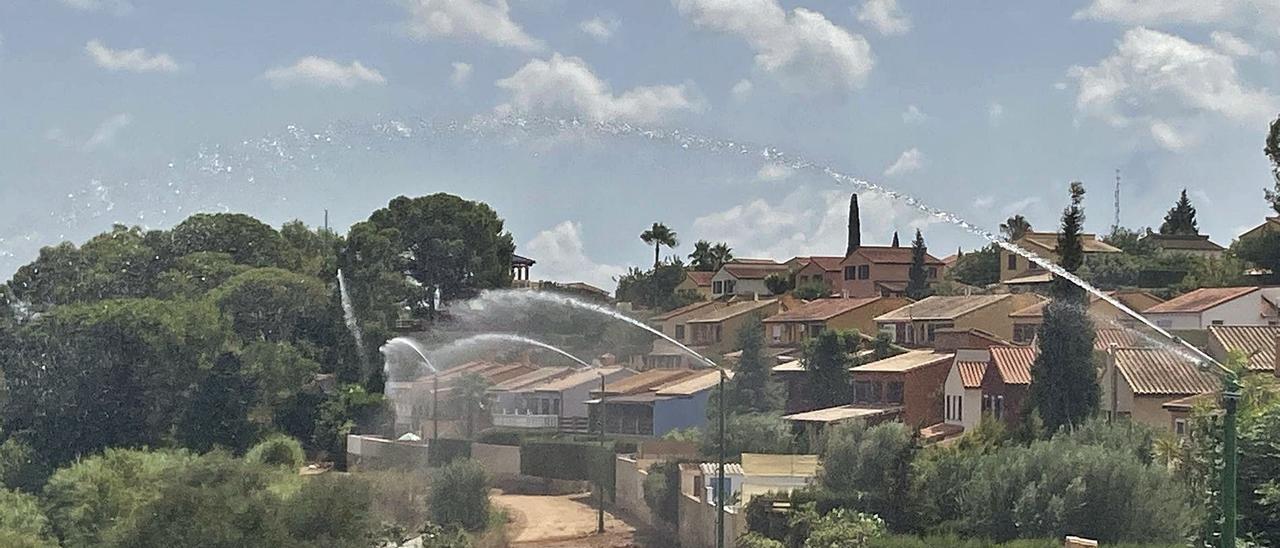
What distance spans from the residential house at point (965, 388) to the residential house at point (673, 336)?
15.6 m

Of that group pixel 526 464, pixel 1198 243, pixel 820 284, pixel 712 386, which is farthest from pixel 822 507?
pixel 1198 243

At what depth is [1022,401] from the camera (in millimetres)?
43188

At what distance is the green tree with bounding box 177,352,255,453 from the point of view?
6397cm

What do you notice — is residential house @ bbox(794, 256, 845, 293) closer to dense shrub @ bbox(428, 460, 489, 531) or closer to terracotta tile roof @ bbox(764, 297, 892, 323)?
terracotta tile roof @ bbox(764, 297, 892, 323)

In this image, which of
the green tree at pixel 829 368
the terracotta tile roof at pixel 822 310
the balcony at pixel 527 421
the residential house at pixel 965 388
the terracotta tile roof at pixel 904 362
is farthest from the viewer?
the terracotta tile roof at pixel 822 310

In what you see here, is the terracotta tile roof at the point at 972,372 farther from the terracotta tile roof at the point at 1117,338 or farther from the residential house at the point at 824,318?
the residential house at the point at 824,318

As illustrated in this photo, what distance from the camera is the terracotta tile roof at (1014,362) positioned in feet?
152

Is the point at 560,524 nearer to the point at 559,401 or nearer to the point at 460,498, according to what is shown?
the point at 460,498

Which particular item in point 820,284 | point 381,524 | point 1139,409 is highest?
point 820,284

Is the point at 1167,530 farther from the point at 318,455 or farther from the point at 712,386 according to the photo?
the point at 318,455

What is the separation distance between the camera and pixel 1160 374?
43156 millimetres

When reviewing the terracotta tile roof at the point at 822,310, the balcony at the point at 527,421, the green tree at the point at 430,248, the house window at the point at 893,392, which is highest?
the green tree at the point at 430,248

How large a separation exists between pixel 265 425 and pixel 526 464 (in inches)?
526

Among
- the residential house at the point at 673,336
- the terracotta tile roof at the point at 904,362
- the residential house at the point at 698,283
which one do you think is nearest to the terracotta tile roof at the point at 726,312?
the residential house at the point at 673,336
